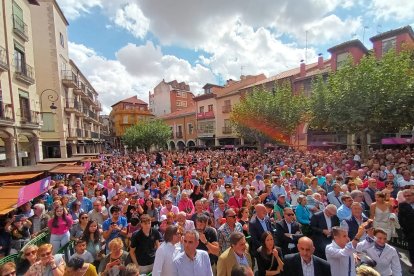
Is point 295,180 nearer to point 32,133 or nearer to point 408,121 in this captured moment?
point 408,121

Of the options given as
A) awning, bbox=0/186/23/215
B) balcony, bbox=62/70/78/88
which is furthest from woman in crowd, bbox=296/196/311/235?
balcony, bbox=62/70/78/88

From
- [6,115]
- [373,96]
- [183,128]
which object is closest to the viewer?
[373,96]

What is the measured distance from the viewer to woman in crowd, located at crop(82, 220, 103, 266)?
4.59 meters

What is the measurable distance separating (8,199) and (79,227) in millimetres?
1966

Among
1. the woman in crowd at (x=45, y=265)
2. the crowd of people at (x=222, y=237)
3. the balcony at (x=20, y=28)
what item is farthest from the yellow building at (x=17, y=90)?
the woman in crowd at (x=45, y=265)

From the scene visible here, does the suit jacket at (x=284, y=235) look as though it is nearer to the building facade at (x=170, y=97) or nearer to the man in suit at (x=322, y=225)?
the man in suit at (x=322, y=225)

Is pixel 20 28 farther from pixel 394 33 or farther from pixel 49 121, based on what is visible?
pixel 394 33

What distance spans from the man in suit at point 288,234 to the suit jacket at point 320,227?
0.32m

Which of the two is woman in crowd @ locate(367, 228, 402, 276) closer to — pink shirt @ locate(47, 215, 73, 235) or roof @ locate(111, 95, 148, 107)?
pink shirt @ locate(47, 215, 73, 235)

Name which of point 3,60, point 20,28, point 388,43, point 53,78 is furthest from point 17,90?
point 388,43

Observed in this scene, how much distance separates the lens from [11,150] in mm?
15727

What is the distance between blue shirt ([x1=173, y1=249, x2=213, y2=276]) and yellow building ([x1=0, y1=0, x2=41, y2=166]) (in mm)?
15520

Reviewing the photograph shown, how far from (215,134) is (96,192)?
3209cm

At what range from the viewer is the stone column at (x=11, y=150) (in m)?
15.6
